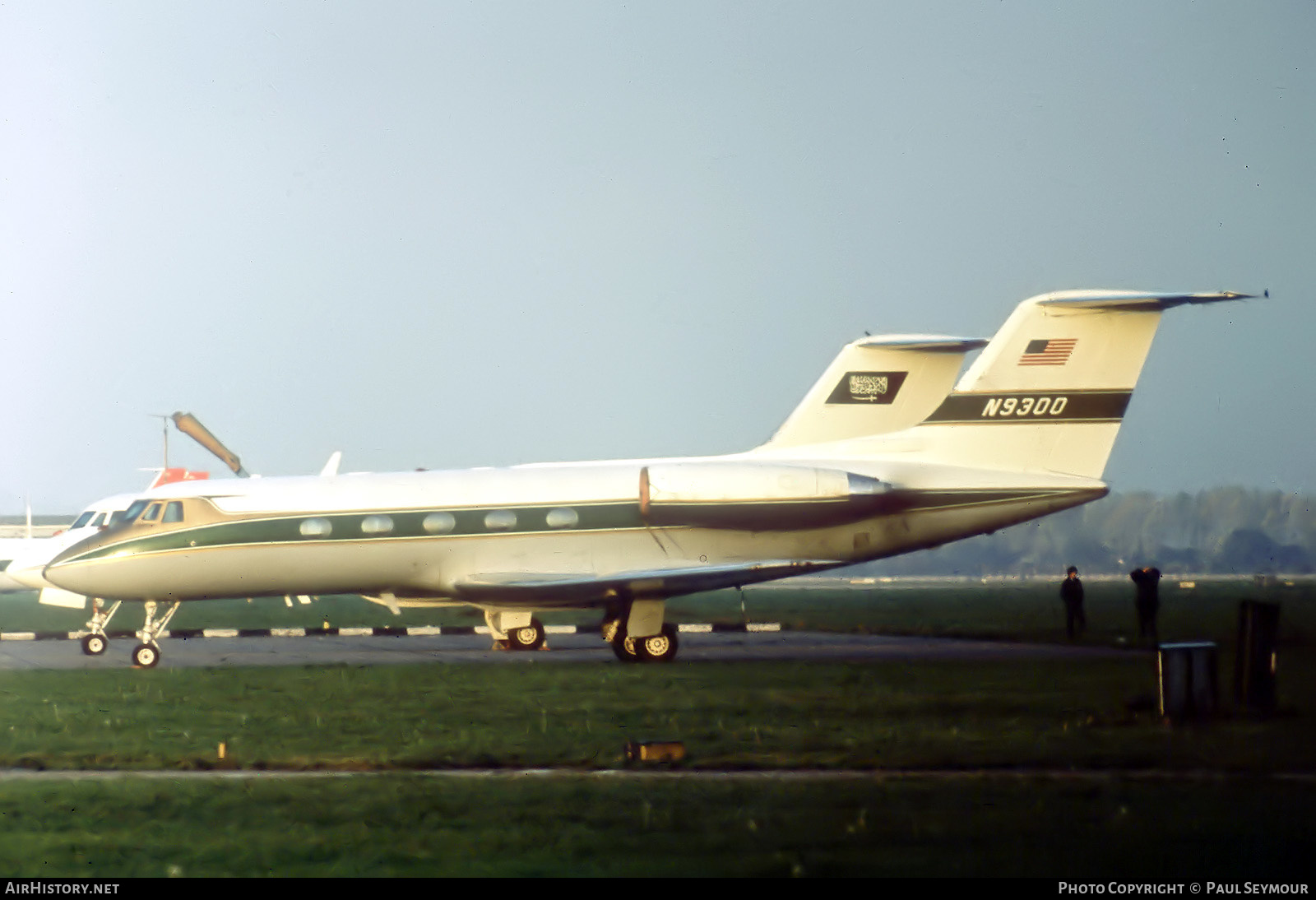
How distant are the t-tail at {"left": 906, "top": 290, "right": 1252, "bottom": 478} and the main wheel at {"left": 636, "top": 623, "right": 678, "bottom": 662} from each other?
547cm

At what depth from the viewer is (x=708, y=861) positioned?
8.48 meters

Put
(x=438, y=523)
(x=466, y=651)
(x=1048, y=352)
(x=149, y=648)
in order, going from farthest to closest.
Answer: (x=466, y=651) < (x=1048, y=352) < (x=438, y=523) < (x=149, y=648)

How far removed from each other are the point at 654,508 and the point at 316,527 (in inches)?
227

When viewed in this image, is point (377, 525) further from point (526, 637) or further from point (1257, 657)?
point (1257, 657)

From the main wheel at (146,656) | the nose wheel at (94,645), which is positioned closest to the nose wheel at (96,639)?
the nose wheel at (94,645)

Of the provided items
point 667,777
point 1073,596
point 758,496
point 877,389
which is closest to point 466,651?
point 758,496

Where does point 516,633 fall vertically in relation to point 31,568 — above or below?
below

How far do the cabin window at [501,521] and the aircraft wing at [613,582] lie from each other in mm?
773

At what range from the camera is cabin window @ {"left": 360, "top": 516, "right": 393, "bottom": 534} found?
85.1 ft

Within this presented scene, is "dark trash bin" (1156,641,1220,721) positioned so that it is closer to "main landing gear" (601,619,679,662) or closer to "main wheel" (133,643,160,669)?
"main landing gear" (601,619,679,662)

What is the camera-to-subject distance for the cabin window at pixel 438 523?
85.0ft

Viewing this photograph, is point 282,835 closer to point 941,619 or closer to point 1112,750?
point 1112,750

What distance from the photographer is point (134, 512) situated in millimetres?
26219

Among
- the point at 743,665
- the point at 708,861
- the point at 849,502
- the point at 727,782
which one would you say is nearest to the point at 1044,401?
the point at 849,502
